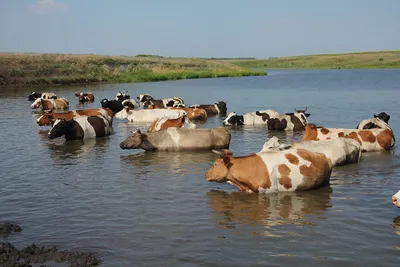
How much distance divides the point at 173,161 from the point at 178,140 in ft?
4.93

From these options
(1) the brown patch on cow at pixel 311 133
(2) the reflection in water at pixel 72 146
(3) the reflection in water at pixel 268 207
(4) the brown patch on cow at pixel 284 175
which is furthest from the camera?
(2) the reflection in water at pixel 72 146

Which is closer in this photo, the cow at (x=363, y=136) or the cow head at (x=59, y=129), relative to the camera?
the cow at (x=363, y=136)

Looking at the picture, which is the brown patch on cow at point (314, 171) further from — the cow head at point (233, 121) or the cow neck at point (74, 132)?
the cow head at point (233, 121)

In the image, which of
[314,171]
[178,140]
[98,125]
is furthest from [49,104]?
[314,171]

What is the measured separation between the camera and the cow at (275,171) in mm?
10031

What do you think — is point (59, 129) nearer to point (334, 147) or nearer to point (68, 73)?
point (334, 147)

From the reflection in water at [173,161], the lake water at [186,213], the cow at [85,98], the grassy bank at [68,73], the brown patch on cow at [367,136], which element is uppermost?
the grassy bank at [68,73]

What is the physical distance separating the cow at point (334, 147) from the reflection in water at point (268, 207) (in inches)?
69.3

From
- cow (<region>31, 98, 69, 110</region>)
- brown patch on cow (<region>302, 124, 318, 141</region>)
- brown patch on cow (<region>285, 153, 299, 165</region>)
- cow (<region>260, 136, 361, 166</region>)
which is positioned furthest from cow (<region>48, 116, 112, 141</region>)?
cow (<region>31, 98, 69, 110</region>)

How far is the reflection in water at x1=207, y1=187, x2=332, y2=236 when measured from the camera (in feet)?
28.1

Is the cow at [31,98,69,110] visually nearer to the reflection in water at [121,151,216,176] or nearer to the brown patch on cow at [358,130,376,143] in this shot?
the reflection in water at [121,151,216,176]

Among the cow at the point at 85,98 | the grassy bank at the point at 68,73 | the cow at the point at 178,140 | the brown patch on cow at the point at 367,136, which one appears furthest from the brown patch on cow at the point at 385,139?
the grassy bank at the point at 68,73

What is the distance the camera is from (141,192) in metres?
10.6

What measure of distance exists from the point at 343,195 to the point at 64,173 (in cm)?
653
